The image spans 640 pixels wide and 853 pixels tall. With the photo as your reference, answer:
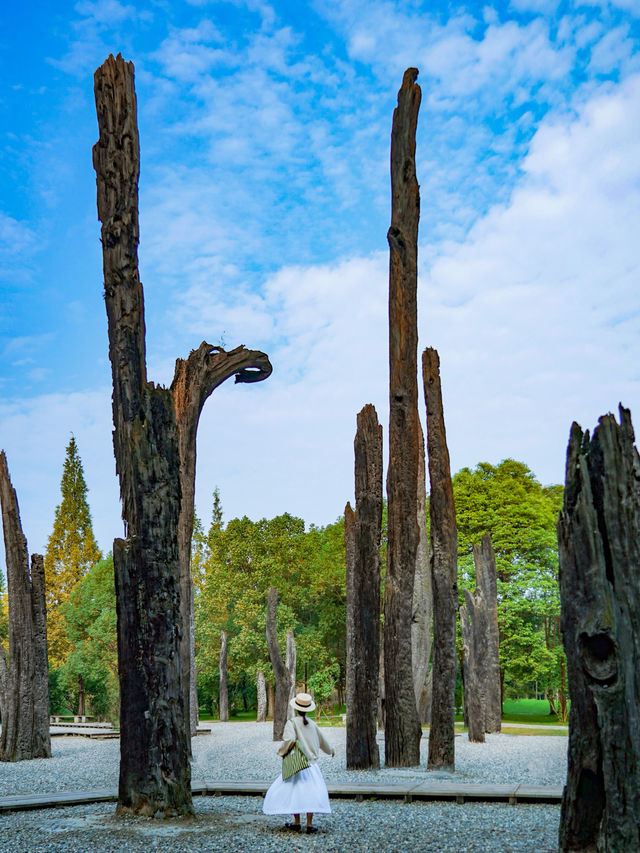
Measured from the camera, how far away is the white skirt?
26.2ft

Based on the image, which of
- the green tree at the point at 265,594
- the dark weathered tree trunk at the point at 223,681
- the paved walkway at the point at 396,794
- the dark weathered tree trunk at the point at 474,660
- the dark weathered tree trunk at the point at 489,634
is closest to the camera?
the paved walkway at the point at 396,794

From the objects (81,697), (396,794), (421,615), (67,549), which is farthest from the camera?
(67,549)

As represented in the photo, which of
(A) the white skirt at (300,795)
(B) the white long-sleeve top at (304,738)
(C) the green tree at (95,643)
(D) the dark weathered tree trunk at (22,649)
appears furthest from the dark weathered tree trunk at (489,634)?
(A) the white skirt at (300,795)

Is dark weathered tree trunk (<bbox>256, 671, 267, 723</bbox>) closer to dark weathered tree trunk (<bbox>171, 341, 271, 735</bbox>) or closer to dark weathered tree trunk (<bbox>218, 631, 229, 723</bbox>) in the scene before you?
dark weathered tree trunk (<bbox>218, 631, 229, 723</bbox>)

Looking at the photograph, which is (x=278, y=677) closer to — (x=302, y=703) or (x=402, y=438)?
(x=402, y=438)

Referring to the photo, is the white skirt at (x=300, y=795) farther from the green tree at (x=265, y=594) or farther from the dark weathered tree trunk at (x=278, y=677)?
the green tree at (x=265, y=594)

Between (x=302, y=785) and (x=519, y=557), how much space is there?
82.8ft

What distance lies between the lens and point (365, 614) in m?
12.6

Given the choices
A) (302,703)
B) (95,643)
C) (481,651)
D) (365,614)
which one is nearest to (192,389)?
(365,614)

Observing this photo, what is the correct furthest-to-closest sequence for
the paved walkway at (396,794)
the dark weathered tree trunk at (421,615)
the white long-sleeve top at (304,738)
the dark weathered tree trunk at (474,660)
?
the dark weathered tree trunk at (474,660) → the dark weathered tree trunk at (421,615) → the paved walkway at (396,794) → the white long-sleeve top at (304,738)

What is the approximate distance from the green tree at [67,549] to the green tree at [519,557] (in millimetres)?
22824

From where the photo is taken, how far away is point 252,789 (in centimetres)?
1044

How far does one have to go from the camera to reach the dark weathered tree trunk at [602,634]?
16.9ft

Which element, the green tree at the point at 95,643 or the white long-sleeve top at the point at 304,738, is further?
the green tree at the point at 95,643
